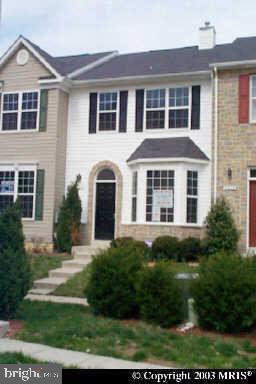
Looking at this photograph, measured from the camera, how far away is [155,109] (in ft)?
59.0

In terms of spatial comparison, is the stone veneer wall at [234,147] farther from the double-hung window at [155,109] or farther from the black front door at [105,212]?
the black front door at [105,212]

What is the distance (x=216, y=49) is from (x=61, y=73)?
6294 millimetres

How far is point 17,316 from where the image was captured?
9.36 m

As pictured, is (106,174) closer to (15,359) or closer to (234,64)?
(234,64)

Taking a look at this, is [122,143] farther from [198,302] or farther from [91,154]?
[198,302]

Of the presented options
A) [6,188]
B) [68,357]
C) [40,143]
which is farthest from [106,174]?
[68,357]

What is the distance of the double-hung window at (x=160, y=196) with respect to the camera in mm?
16781

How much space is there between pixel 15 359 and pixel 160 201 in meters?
10.9

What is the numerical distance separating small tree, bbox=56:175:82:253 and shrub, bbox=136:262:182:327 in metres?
8.89

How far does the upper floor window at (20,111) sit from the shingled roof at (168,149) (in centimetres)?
420

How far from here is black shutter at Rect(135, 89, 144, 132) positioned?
59.5 ft

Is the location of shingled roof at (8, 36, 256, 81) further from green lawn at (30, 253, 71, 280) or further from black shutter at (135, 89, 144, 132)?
green lawn at (30, 253, 71, 280)

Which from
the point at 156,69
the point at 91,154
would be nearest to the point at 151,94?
the point at 156,69

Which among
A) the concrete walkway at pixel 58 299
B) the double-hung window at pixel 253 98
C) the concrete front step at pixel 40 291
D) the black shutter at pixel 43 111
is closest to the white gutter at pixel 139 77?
the black shutter at pixel 43 111
